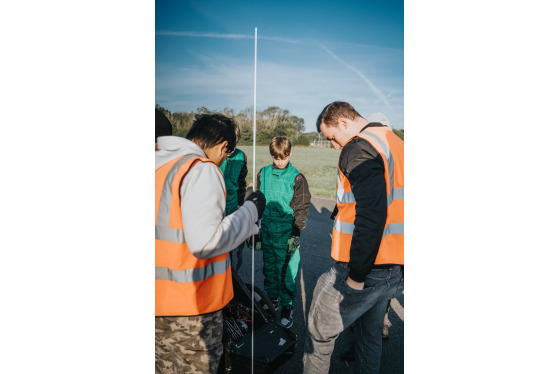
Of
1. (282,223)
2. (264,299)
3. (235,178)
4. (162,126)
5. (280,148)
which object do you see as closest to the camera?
(162,126)

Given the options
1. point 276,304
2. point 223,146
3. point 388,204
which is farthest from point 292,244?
point 223,146

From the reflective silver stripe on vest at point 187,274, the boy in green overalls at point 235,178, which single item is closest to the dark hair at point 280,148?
the boy in green overalls at point 235,178

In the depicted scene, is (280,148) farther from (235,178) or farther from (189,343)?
(189,343)

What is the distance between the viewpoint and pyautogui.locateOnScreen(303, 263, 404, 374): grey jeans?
1352 mm

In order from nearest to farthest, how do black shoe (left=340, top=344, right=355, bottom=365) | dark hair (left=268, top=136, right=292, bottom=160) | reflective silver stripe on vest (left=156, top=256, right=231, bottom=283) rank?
reflective silver stripe on vest (left=156, top=256, right=231, bottom=283), black shoe (left=340, top=344, right=355, bottom=365), dark hair (left=268, top=136, right=292, bottom=160)

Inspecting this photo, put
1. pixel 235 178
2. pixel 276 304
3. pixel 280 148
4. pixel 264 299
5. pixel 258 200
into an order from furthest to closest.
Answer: pixel 235 178
pixel 276 304
pixel 280 148
pixel 264 299
pixel 258 200

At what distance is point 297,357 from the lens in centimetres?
202

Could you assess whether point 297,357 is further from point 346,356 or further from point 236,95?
point 236,95

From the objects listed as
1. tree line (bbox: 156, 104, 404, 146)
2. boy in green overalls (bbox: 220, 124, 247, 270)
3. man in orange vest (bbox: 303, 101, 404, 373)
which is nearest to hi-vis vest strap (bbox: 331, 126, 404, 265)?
man in orange vest (bbox: 303, 101, 404, 373)

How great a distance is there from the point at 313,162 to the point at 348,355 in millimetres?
1302

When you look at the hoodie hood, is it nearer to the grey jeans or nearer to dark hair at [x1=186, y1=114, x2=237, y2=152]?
dark hair at [x1=186, y1=114, x2=237, y2=152]

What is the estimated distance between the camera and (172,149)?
1104 millimetres

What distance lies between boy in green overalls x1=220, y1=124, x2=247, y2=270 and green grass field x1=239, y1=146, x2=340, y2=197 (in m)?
0.10
